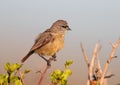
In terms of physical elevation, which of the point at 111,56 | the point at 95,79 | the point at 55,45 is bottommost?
the point at 55,45

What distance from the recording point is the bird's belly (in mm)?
5063

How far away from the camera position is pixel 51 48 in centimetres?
530

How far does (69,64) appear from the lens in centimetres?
178

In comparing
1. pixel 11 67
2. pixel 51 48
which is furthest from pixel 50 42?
pixel 11 67

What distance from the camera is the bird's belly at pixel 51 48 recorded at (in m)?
5.06

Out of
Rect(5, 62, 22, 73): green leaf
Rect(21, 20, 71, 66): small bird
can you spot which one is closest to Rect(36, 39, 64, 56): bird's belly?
Rect(21, 20, 71, 66): small bird

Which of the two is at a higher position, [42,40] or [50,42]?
[42,40]

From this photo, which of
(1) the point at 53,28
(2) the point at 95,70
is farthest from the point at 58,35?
(2) the point at 95,70

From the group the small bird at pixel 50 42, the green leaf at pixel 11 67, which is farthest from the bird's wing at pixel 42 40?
the green leaf at pixel 11 67

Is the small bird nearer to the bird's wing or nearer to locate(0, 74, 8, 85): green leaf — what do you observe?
the bird's wing

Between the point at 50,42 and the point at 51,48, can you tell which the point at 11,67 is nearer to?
the point at 51,48

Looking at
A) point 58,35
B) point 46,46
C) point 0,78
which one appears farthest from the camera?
point 58,35

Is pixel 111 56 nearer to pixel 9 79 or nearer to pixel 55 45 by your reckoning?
pixel 9 79

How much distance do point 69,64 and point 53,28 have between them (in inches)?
174
